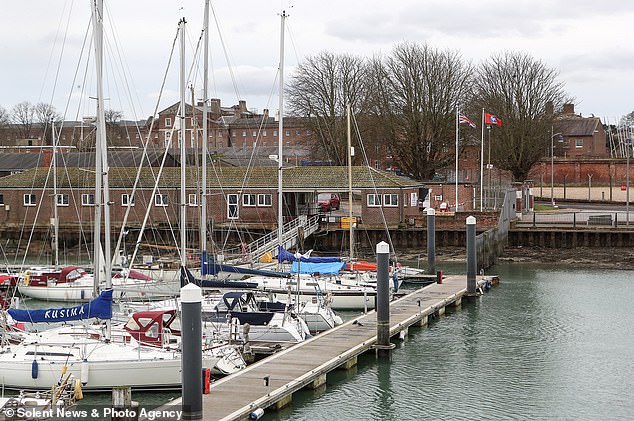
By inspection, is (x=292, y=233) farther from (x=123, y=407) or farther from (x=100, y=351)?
(x=123, y=407)

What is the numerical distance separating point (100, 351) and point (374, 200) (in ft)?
134

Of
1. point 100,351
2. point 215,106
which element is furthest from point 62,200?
point 215,106

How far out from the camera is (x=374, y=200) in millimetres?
64562

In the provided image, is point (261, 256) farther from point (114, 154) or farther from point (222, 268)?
point (114, 154)

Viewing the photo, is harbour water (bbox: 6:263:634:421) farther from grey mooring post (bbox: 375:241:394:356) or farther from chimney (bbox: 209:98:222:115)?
chimney (bbox: 209:98:222:115)

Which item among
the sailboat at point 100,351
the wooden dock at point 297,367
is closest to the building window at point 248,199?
the wooden dock at point 297,367

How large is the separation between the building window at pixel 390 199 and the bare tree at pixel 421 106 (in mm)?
15685

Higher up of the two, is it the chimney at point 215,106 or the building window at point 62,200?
the chimney at point 215,106

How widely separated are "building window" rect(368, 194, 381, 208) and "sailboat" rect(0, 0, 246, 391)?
3752cm

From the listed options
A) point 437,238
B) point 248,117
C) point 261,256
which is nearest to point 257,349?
point 261,256

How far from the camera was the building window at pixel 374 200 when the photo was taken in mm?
64188

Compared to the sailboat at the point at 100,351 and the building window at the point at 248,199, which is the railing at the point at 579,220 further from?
the sailboat at the point at 100,351

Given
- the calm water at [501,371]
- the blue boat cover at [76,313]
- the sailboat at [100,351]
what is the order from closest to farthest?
the sailboat at [100,351], the calm water at [501,371], the blue boat cover at [76,313]

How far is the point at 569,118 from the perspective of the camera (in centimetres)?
10981
